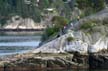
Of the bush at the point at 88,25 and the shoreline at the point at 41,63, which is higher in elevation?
the bush at the point at 88,25

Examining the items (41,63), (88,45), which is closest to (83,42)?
(88,45)

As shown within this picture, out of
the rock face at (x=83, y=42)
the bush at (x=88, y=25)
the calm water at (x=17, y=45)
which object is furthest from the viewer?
the calm water at (x=17, y=45)

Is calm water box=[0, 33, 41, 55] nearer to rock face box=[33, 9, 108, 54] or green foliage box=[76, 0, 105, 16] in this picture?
green foliage box=[76, 0, 105, 16]


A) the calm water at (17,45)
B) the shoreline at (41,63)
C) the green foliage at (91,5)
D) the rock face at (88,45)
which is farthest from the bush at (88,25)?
the calm water at (17,45)

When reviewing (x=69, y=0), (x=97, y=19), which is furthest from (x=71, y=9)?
(x=97, y=19)

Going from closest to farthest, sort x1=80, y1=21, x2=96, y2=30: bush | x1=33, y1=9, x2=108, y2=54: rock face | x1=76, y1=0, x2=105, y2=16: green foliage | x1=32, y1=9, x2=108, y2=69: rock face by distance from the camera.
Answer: x1=32, y1=9, x2=108, y2=69: rock face, x1=33, y1=9, x2=108, y2=54: rock face, x1=80, y1=21, x2=96, y2=30: bush, x1=76, y1=0, x2=105, y2=16: green foliage

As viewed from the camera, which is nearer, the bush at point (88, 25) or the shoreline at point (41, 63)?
the shoreline at point (41, 63)

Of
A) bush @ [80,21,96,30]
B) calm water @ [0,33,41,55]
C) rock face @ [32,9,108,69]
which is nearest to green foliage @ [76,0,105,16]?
calm water @ [0,33,41,55]

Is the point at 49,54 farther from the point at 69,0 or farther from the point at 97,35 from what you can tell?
the point at 69,0

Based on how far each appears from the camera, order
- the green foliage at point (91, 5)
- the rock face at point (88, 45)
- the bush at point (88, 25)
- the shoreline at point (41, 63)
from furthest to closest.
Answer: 1. the green foliage at point (91, 5)
2. the bush at point (88, 25)
3. the rock face at point (88, 45)
4. the shoreline at point (41, 63)

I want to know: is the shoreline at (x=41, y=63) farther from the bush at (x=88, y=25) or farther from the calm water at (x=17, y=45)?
the calm water at (x=17, y=45)

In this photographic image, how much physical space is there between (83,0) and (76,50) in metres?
18.6

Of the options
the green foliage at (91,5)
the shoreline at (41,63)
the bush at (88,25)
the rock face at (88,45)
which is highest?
the green foliage at (91,5)

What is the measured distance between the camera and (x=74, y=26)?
2790 inches
